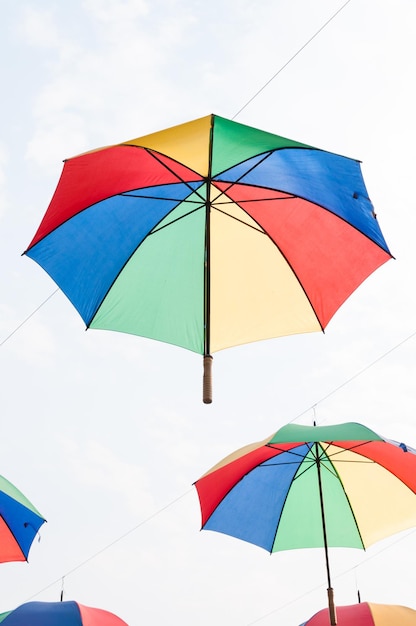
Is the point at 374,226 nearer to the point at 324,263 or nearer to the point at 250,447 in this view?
the point at 324,263

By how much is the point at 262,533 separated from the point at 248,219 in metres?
4.15

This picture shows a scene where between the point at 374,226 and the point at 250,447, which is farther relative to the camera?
the point at 250,447

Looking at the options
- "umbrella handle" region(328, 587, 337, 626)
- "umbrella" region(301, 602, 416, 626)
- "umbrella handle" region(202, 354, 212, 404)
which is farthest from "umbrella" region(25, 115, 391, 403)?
"umbrella" region(301, 602, 416, 626)

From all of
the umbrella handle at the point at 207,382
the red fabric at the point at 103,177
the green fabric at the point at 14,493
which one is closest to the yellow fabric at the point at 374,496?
the green fabric at the point at 14,493

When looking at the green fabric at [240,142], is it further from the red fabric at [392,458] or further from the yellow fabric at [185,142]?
the red fabric at [392,458]

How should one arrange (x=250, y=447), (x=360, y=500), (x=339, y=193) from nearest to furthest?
(x=339, y=193)
(x=250, y=447)
(x=360, y=500)

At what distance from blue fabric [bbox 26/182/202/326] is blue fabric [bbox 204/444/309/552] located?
131 inches

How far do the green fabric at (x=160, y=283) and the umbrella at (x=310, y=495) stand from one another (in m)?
2.23

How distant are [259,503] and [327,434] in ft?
8.45

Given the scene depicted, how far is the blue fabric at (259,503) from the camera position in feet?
28.7

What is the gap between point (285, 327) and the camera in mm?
6391

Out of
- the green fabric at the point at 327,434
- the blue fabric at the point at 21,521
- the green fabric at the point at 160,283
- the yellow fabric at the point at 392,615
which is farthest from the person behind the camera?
the yellow fabric at the point at 392,615

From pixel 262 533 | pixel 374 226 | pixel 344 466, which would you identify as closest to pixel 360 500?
pixel 344 466

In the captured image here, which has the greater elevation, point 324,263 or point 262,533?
point 324,263
